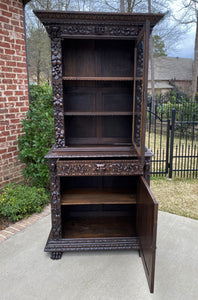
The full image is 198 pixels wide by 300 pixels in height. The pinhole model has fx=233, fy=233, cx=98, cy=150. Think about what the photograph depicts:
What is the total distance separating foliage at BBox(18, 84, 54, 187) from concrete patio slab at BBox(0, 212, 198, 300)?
96cm

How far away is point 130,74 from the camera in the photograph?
8.38ft

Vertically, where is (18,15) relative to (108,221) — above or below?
above

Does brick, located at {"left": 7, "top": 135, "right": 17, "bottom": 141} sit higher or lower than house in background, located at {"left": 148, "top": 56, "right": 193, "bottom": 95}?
lower

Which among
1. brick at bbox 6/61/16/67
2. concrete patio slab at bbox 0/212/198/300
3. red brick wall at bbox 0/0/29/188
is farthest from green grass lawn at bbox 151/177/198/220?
brick at bbox 6/61/16/67

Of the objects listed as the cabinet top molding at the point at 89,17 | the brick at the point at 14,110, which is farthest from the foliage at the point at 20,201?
the cabinet top molding at the point at 89,17

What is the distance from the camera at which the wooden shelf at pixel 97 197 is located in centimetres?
231

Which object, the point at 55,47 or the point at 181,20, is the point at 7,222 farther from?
the point at 181,20

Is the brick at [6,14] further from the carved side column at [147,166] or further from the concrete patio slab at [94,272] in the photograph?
the concrete patio slab at [94,272]

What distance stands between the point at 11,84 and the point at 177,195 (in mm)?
2998

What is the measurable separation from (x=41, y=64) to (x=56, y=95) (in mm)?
7822

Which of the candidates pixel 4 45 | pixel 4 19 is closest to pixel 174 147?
pixel 4 45

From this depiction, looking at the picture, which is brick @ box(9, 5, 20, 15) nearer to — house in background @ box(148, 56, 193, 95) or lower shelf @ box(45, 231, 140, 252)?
lower shelf @ box(45, 231, 140, 252)

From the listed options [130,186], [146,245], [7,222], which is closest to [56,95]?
[130,186]

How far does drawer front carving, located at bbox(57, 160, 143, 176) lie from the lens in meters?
2.11
